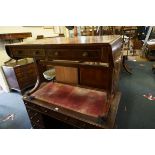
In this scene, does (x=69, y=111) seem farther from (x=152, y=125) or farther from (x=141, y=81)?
(x=141, y=81)

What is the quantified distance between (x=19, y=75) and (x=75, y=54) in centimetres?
200

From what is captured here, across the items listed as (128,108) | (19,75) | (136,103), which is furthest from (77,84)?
(19,75)

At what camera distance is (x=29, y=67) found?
9.11 ft

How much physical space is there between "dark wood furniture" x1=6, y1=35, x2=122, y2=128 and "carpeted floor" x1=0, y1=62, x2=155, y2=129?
0.58 metres

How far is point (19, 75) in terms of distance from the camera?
8.66 ft

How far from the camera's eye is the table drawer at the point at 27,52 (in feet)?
3.86

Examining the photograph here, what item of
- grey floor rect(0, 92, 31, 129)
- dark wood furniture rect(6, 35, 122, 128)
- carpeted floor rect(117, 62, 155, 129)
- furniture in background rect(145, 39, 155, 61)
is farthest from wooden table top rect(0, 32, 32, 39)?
furniture in background rect(145, 39, 155, 61)

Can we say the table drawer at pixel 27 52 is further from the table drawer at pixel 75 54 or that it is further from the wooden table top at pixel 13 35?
the wooden table top at pixel 13 35

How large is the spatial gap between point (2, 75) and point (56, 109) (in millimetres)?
2155

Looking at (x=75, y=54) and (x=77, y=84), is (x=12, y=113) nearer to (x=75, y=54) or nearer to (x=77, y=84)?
(x=77, y=84)

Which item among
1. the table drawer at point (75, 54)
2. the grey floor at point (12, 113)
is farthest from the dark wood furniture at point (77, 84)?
the grey floor at point (12, 113)

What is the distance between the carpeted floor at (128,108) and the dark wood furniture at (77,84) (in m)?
0.58
